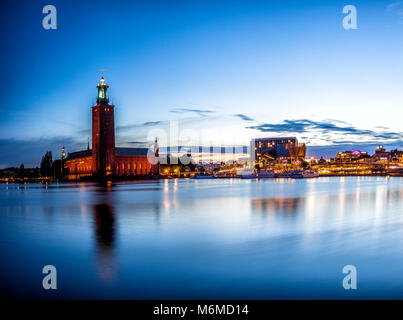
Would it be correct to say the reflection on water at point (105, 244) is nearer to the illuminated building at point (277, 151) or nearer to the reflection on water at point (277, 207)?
the reflection on water at point (277, 207)

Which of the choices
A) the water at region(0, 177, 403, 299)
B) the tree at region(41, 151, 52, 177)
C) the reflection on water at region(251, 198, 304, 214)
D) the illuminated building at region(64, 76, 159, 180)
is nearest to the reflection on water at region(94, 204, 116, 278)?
the water at region(0, 177, 403, 299)

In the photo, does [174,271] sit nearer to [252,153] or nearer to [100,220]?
[100,220]

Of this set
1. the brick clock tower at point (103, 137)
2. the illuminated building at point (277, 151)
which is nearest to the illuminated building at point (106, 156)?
the brick clock tower at point (103, 137)

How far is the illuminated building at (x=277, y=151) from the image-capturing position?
139m

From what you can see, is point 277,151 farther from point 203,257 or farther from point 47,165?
point 203,257

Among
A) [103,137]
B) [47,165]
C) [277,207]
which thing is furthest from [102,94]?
[277,207]

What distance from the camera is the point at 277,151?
147500 mm

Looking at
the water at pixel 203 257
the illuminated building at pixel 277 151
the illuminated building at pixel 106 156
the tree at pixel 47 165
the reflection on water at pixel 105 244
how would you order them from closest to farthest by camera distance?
1. the water at pixel 203 257
2. the reflection on water at pixel 105 244
3. the illuminated building at pixel 106 156
4. the tree at pixel 47 165
5. the illuminated building at pixel 277 151

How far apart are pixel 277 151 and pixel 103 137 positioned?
85.1 meters

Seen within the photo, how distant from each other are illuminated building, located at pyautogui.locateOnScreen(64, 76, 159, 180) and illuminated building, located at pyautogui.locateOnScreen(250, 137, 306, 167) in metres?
53.3
